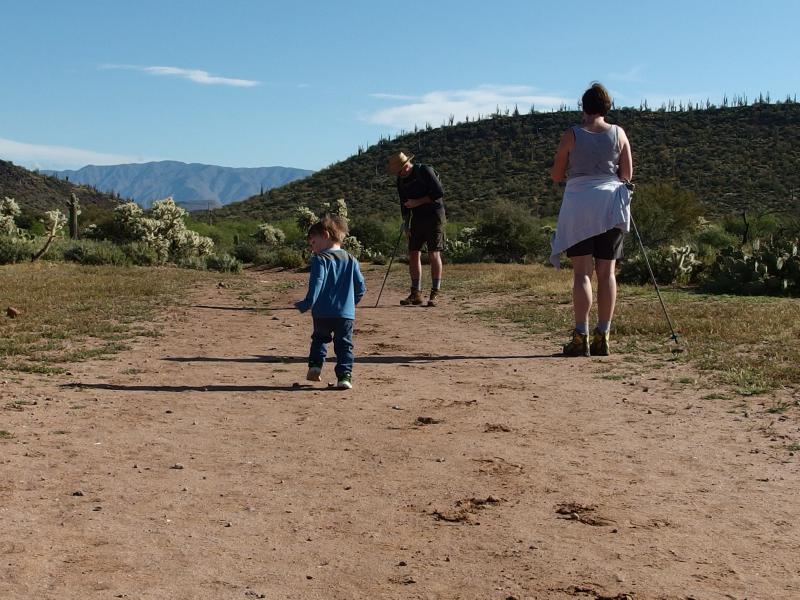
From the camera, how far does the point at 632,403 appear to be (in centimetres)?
608

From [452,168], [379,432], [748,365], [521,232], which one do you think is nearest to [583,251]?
[748,365]

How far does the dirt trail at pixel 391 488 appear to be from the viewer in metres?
3.18

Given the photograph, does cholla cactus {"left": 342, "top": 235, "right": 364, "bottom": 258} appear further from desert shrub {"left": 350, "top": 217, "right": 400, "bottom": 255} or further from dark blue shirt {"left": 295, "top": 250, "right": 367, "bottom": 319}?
dark blue shirt {"left": 295, "top": 250, "right": 367, "bottom": 319}

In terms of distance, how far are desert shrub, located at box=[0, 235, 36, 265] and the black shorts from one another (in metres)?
14.6

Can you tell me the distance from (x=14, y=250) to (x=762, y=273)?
14.1m

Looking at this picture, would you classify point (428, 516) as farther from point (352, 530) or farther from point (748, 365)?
point (748, 365)

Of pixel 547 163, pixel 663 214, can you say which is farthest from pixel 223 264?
pixel 547 163

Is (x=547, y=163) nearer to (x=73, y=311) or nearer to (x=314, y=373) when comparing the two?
(x=73, y=311)

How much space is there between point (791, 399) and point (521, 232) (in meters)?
19.3

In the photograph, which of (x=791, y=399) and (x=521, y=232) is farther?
(x=521, y=232)

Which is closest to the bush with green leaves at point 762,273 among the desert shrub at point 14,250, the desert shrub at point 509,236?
the desert shrub at point 509,236

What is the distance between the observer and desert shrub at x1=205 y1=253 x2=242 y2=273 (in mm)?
22188

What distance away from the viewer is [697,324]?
9.12 m

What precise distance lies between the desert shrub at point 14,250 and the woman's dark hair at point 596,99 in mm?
14716
